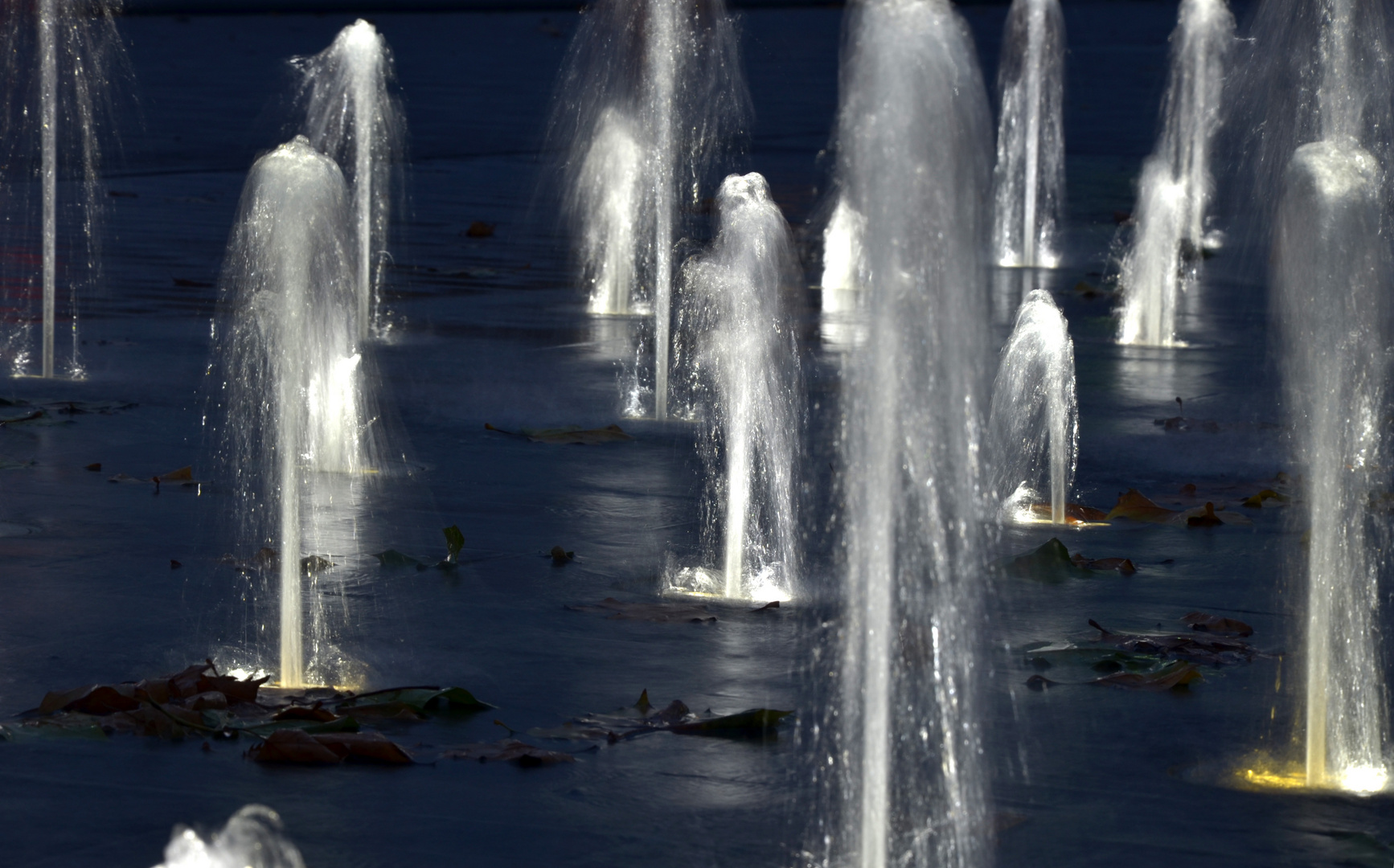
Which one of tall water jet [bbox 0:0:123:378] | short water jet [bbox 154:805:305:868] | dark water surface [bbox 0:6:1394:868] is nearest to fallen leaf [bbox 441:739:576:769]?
dark water surface [bbox 0:6:1394:868]

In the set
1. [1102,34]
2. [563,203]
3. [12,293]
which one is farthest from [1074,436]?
[1102,34]

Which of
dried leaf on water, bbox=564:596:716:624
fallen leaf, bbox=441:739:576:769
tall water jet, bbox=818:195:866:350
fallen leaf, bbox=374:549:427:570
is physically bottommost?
fallen leaf, bbox=441:739:576:769

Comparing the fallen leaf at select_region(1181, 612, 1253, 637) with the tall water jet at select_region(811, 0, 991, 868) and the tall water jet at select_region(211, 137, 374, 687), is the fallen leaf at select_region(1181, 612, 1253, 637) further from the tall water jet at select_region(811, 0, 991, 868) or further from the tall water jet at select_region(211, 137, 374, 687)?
the tall water jet at select_region(211, 137, 374, 687)

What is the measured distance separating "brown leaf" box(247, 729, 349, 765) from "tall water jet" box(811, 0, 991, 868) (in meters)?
1.14

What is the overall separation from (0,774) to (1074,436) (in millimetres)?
5670

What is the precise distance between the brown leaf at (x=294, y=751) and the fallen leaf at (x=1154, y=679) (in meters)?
2.02

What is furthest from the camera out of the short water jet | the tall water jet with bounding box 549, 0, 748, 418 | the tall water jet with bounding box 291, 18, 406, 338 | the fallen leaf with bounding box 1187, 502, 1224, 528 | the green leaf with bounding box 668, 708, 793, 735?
the tall water jet with bounding box 291, 18, 406, 338

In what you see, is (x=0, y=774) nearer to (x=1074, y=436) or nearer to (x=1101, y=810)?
(x=1101, y=810)

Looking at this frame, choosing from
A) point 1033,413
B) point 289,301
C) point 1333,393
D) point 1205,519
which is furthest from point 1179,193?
point 289,301

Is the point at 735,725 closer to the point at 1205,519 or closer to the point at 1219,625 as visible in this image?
the point at 1219,625

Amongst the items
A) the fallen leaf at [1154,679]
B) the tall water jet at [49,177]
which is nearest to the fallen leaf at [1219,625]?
the fallen leaf at [1154,679]

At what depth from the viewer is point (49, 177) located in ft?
36.1

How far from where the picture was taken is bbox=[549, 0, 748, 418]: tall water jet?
34.1 ft

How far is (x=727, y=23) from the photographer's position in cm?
1081
